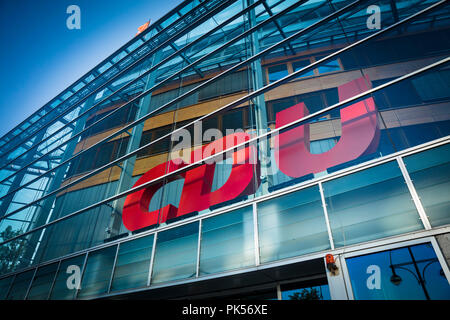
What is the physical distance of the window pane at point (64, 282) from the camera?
27.4ft

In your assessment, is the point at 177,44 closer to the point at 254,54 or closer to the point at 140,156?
the point at 254,54

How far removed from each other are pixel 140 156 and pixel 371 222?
9.61 metres

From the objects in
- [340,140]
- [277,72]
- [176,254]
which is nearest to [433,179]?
[340,140]

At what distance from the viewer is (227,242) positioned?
257 inches

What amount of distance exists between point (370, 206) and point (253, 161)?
10.6 ft

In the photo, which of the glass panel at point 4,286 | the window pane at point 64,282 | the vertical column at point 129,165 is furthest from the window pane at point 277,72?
the glass panel at point 4,286

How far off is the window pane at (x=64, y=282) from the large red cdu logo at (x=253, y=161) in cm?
198

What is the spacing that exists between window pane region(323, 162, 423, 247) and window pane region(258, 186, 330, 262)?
0.26m

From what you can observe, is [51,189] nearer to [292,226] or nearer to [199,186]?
[199,186]

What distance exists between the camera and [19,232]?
1310 cm

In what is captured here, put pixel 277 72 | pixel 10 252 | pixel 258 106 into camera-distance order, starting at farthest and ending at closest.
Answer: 1. pixel 277 72
2. pixel 10 252
3. pixel 258 106

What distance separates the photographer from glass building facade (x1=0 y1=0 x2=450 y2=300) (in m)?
5.08
